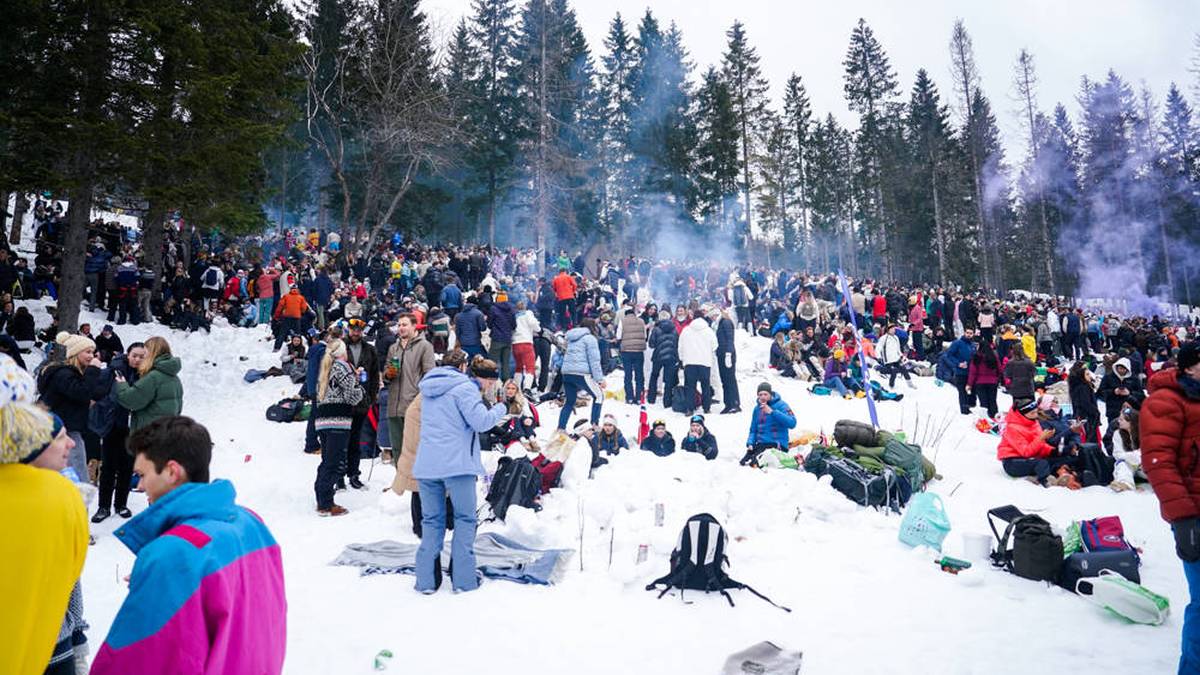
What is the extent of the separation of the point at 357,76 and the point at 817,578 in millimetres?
24122

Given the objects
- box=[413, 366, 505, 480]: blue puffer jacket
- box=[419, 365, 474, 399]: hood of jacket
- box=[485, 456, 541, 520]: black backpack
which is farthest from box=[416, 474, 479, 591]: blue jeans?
box=[485, 456, 541, 520]: black backpack

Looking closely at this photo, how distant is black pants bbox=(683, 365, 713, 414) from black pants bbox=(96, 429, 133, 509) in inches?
341

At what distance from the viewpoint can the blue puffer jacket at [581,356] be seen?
10.4 meters

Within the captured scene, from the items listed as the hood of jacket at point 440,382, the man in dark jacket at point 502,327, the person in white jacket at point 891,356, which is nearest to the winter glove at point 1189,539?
the hood of jacket at point 440,382

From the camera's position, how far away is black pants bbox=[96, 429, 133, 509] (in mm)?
6137

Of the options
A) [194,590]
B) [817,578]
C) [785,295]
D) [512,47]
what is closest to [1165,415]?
[817,578]

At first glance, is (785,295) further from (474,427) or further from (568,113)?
(474,427)

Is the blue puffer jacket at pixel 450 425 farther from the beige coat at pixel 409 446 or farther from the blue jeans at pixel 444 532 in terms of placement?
the beige coat at pixel 409 446

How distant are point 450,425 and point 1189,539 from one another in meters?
4.36

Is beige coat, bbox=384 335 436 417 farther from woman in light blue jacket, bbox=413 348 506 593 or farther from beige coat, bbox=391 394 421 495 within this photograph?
woman in light blue jacket, bbox=413 348 506 593

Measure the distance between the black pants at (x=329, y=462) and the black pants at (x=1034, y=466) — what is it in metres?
8.48

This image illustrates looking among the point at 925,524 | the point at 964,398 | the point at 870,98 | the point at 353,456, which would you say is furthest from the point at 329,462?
the point at 870,98

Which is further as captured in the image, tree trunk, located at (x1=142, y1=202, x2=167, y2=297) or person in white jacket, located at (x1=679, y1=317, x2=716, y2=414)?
tree trunk, located at (x1=142, y1=202, x2=167, y2=297)

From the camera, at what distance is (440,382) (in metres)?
4.90
